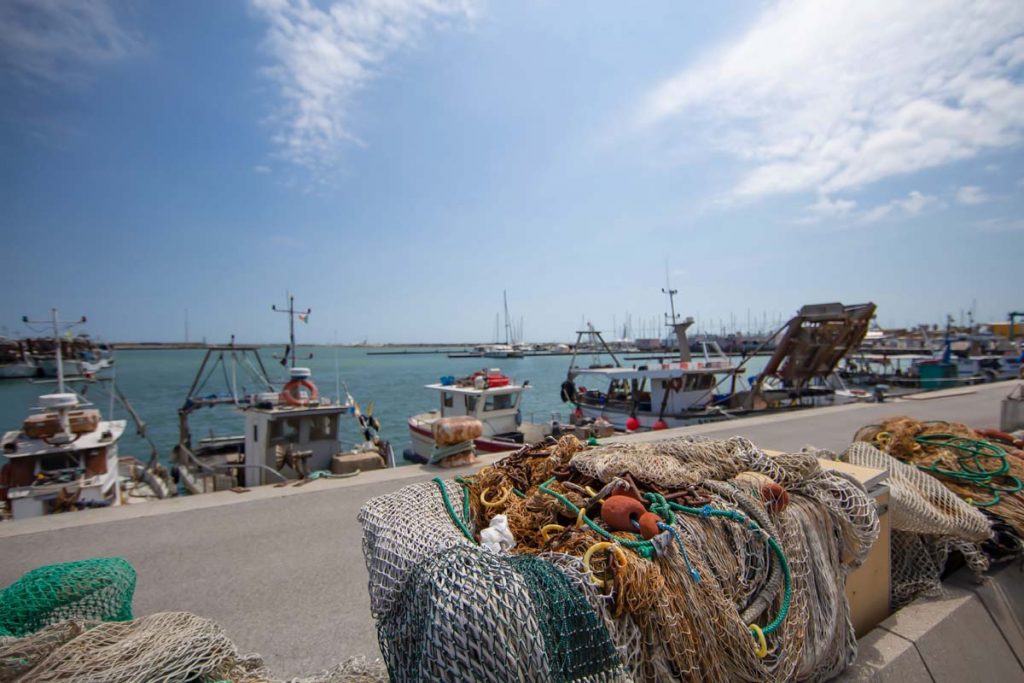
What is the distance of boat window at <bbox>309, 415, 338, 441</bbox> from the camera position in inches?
400

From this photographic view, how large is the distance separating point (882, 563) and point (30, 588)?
4149mm

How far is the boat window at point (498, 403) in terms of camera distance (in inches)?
511

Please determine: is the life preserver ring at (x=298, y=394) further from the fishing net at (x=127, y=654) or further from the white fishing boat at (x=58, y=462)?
the fishing net at (x=127, y=654)

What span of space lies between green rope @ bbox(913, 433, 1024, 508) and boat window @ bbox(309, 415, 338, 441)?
31.4 ft

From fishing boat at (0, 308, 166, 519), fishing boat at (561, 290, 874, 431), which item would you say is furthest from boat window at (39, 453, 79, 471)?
fishing boat at (561, 290, 874, 431)

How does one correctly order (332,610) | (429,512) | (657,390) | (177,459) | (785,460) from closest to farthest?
(429,512) < (785,460) < (332,610) < (177,459) < (657,390)

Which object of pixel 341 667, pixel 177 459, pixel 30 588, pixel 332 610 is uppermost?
pixel 30 588

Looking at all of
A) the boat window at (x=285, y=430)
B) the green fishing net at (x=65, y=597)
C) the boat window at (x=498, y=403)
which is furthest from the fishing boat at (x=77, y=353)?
the green fishing net at (x=65, y=597)

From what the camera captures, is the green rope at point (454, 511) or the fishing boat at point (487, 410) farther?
the fishing boat at point (487, 410)

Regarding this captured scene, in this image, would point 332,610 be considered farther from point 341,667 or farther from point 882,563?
point 882,563

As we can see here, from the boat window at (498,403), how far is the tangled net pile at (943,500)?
31.5 ft

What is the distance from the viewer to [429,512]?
2000mm

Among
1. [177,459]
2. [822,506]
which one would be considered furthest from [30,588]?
[177,459]

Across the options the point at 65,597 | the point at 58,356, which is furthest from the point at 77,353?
the point at 65,597
